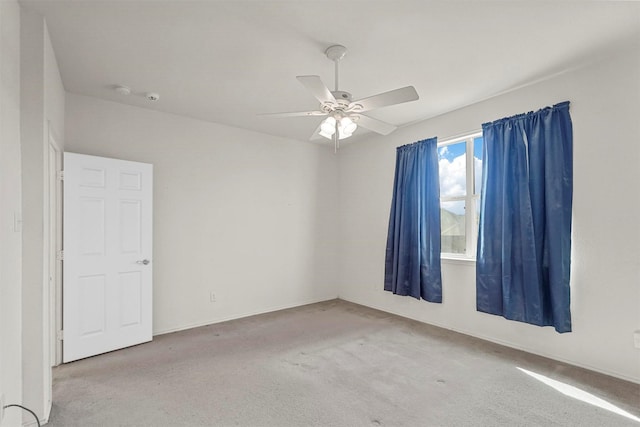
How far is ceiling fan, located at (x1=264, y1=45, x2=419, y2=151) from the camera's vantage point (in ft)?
6.93

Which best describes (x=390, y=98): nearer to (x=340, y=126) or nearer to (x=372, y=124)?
(x=340, y=126)

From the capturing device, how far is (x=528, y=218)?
9.93 ft

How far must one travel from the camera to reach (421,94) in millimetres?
3385

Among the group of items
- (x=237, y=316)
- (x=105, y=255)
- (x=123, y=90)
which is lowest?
(x=237, y=316)

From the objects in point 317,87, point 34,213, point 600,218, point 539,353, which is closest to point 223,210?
point 34,213

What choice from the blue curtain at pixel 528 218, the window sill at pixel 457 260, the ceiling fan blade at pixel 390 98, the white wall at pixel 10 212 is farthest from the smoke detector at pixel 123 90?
the window sill at pixel 457 260

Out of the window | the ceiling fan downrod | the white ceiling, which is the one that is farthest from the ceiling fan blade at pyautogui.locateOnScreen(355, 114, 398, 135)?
the window

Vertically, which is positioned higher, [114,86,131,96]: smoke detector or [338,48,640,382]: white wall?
[114,86,131,96]: smoke detector

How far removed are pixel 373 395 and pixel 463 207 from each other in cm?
249

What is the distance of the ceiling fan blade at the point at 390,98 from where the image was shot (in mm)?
2098

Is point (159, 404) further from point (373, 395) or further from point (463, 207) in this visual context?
point (463, 207)

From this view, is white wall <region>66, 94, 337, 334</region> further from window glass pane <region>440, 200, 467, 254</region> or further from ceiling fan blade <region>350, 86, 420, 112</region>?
ceiling fan blade <region>350, 86, 420, 112</region>

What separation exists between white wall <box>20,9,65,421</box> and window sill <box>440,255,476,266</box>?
3851mm

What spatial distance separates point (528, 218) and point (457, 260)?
39.1 inches
